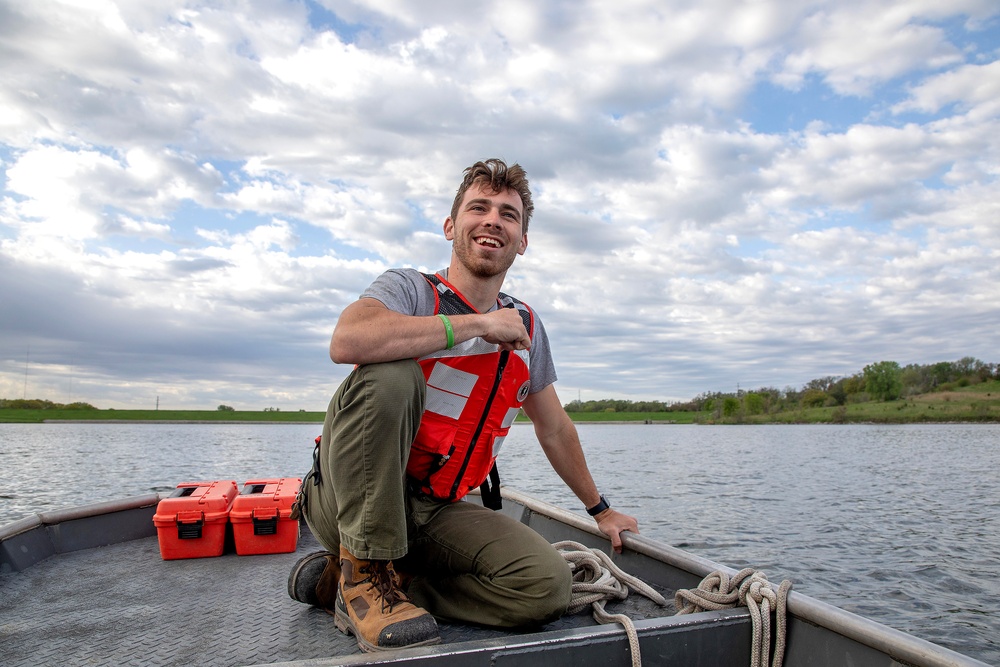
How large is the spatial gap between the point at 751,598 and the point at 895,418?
4445 inches

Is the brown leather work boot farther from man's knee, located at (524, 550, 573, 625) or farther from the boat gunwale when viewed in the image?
the boat gunwale

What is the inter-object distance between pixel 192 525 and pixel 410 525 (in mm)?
2160

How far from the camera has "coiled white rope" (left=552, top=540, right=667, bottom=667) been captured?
2.88 m

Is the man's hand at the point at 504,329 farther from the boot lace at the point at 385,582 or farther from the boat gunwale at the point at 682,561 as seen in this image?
the boat gunwale at the point at 682,561

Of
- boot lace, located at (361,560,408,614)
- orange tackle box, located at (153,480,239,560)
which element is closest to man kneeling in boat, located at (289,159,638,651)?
boot lace, located at (361,560,408,614)

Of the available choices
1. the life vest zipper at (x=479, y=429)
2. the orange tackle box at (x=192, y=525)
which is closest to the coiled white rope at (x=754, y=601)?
the life vest zipper at (x=479, y=429)

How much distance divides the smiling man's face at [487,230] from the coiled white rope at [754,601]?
5.30 feet

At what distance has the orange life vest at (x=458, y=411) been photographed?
9.14 feet

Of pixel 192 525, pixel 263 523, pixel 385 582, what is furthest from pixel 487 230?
pixel 192 525

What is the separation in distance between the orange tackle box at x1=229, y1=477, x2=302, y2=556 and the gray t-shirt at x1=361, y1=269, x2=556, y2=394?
2.11 meters

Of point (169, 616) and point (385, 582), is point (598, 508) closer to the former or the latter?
point (385, 582)

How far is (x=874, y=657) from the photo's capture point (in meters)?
1.98

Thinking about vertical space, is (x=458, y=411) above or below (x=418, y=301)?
below

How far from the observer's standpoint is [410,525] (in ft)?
9.21
